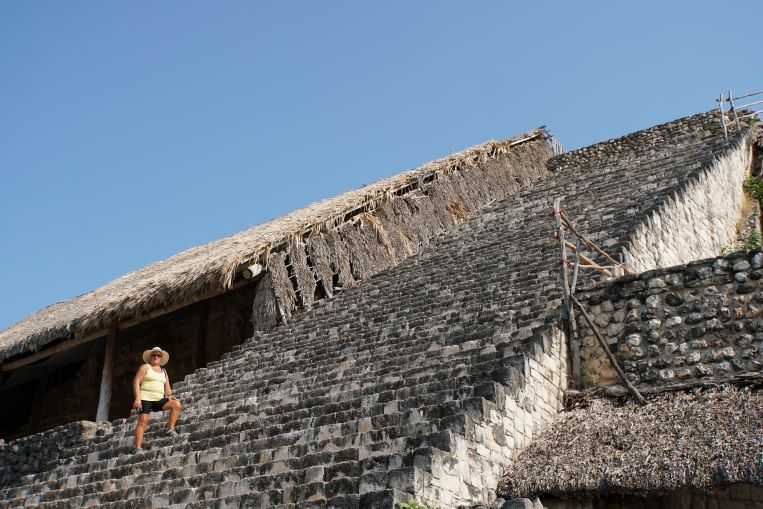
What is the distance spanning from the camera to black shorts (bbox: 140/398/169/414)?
780 cm

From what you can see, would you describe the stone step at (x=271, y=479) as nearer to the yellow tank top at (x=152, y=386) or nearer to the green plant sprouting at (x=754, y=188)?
the yellow tank top at (x=152, y=386)

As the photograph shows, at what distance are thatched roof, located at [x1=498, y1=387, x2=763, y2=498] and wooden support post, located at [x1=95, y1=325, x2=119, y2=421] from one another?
7.31m

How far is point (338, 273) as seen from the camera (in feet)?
39.9

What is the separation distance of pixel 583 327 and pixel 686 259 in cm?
445

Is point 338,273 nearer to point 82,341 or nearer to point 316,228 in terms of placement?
point 316,228

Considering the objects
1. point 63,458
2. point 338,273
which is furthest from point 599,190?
point 63,458

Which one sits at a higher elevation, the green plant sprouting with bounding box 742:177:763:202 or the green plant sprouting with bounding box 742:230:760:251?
the green plant sprouting with bounding box 742:177:763:202

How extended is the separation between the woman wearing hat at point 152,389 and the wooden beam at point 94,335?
11.2 ft

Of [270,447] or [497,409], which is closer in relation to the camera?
[497,409]

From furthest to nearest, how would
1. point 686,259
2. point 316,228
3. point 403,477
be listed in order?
point 316,228
point 686,259
point 403,477

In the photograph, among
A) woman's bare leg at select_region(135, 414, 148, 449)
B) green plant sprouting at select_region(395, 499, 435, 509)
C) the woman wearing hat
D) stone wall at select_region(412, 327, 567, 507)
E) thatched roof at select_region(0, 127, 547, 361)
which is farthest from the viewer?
thatched roof at select_region(0, 127, 547, 361)

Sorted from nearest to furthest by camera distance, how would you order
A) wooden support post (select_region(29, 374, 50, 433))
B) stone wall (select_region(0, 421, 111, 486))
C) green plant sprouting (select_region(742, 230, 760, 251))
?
stone wall (select_region(0, 421, 111, 486)) < green plant sprouting (select_region(742, 230, 760, 251)) < wooden support post (select_region(29, 374, 50, 433))

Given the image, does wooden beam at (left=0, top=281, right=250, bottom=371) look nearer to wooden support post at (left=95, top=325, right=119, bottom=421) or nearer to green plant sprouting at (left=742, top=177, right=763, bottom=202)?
wooden support post at (left=95, top=325, right=119, bottom=421)

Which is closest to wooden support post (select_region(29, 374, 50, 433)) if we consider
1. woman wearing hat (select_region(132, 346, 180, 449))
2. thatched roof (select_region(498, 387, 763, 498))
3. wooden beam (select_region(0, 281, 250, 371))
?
wooden beam (select_region(0, 281, 250, 371))
